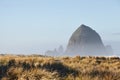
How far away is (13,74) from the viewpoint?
15.5 m

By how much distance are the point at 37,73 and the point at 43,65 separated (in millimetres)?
3860

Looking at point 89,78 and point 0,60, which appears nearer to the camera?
point 89,78

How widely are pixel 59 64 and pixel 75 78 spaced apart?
16.5ft

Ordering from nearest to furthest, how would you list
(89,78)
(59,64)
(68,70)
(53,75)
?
(89,78)
(53,75)
(68,70)
(59,64)

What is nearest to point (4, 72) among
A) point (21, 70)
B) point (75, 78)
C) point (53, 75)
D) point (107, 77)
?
point (21, 70)

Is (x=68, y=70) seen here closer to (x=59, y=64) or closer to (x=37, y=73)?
(x=59, y=64)

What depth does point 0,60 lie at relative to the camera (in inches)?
747

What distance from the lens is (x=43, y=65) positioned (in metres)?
19.1

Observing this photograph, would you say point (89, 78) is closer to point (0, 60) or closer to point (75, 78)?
point (75, 78)

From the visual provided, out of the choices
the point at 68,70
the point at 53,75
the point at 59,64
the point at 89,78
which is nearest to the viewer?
the point at 89,78

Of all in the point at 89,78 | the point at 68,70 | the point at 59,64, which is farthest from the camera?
the point at 59,64

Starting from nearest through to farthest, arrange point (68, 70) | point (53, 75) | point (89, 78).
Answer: point (89, 78) → point (53, 75) → point (68, 70)

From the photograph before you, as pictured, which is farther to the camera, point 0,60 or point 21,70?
point 0,60

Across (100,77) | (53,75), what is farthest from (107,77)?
(53,75)
